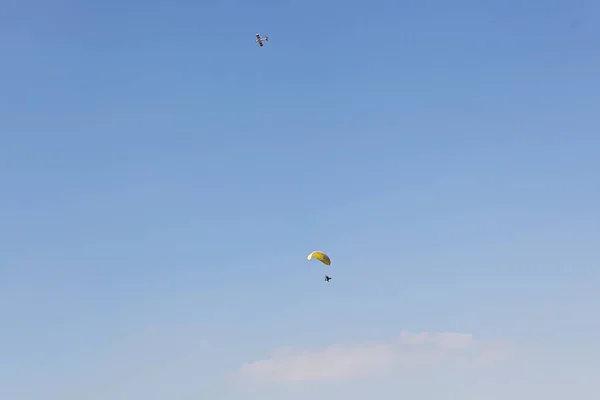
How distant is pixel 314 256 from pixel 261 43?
49776 mm

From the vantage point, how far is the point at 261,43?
182 m

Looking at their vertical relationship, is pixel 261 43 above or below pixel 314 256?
above

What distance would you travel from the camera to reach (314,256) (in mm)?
191500
